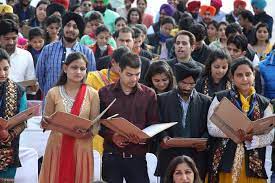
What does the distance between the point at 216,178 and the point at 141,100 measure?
95 cm

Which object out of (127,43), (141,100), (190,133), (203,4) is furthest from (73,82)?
(203,4)

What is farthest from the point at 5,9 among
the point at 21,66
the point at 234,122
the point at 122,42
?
the point at 234,122

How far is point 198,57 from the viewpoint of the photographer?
437 inches

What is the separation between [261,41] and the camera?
12.4 metres

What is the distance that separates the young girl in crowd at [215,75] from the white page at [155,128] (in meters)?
1.23

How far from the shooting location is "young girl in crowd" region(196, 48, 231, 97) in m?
9.19

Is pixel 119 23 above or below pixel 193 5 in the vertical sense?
below

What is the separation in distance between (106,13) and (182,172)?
758cm

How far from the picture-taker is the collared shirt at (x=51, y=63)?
32.8ft

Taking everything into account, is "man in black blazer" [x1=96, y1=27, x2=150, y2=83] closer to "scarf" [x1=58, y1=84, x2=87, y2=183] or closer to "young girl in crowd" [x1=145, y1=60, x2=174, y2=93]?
"young girl in crowd" [x1=145, y1=60, x2=174, y2=93]

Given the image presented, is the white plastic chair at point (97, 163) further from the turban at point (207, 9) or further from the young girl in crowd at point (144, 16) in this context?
the young girl in crowd at point (144, 16)

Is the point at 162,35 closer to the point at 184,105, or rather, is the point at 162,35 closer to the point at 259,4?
the point at 259,4

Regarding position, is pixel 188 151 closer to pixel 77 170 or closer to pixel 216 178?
pixel 216 178

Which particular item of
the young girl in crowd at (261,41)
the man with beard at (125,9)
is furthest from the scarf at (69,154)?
the man with beard at (125,9)
